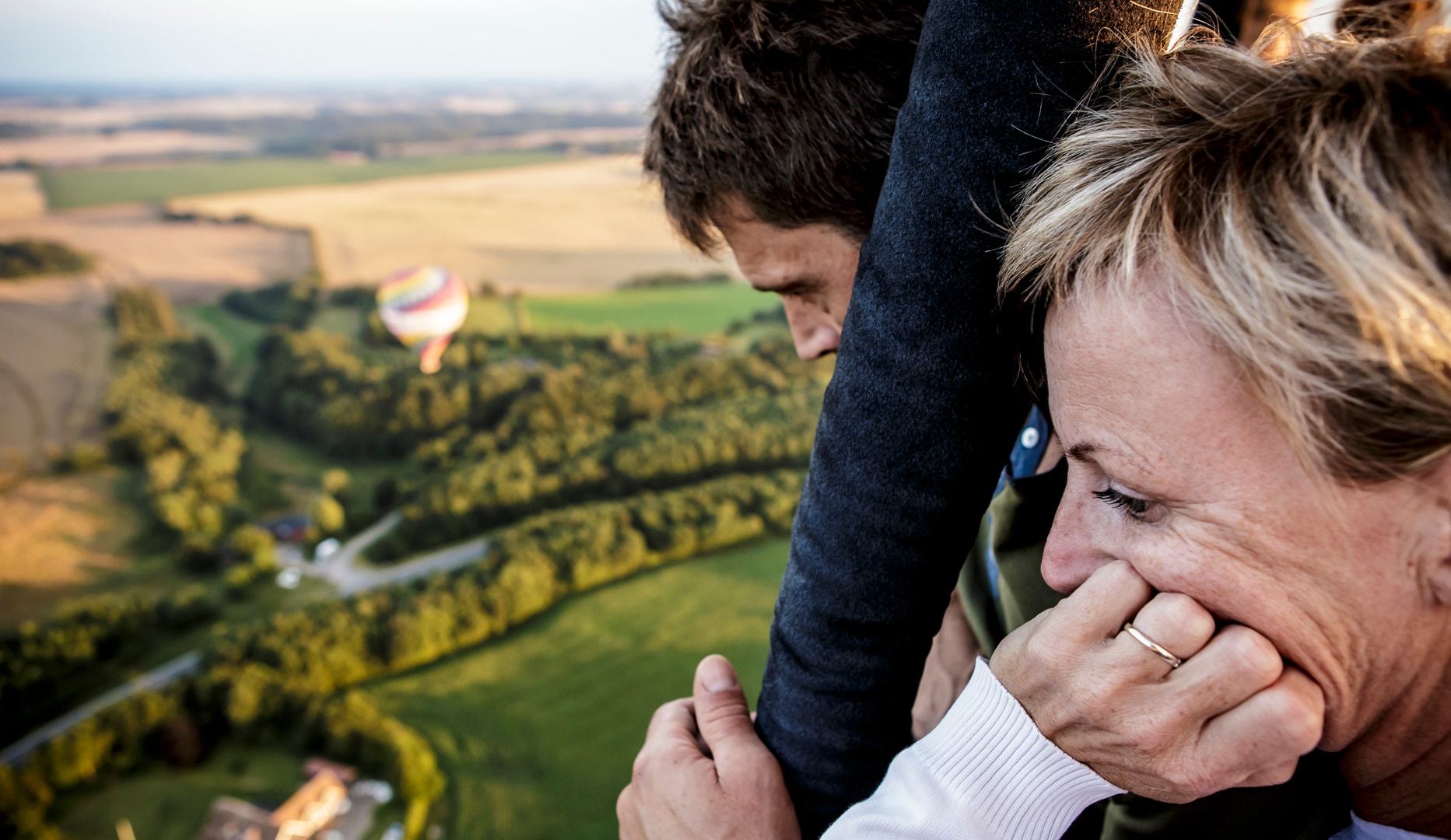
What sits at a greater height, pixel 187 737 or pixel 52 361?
pixel 52 361

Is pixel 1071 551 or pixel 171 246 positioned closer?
pixel 1071 551

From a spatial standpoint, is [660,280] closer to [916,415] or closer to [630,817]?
[630,817]

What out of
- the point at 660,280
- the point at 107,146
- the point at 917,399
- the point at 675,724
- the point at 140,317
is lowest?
the point at 140,317

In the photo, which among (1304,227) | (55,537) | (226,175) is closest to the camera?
(1304,227)

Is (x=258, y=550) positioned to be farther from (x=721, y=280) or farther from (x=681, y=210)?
(x=681, y=210)

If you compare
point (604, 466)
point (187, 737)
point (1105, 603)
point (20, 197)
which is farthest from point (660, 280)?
point (1105, 603)

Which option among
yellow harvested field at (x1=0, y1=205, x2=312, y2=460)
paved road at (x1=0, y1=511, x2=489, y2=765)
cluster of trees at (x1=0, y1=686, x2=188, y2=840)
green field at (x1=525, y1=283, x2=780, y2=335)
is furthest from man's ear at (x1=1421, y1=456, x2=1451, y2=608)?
yellow harvested field at (x1=0, y1=205, x2=312, y2=460)
